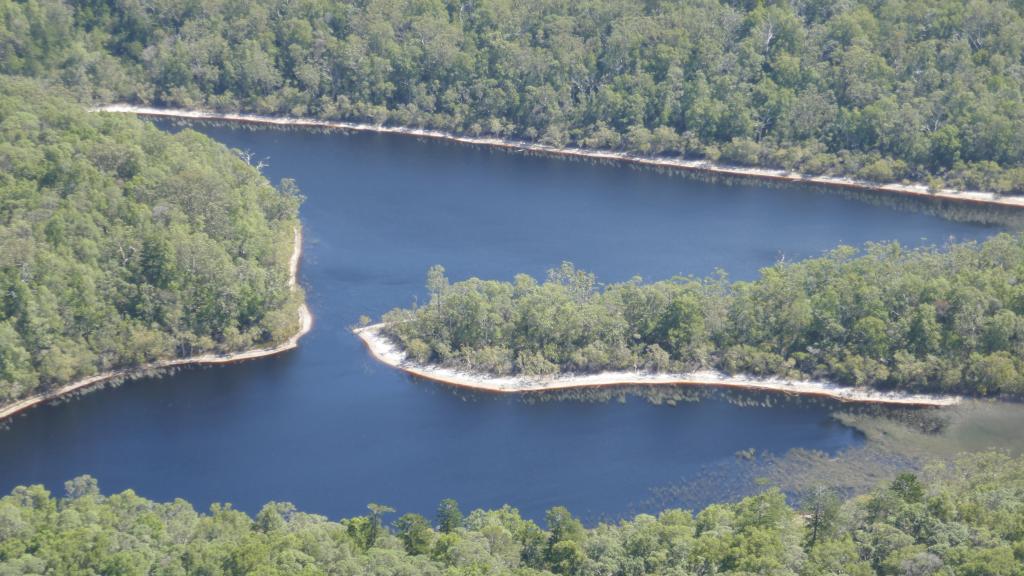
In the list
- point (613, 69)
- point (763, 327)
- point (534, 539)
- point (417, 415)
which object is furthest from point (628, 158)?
point (534, 539)

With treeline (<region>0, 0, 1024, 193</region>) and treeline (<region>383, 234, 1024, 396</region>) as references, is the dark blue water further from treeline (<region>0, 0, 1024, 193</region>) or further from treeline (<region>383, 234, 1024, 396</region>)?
treeline (<region>0, 0, 1024, 193</region>)

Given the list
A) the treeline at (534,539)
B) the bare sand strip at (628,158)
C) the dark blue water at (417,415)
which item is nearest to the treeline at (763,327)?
the dark blue water at (417,415)

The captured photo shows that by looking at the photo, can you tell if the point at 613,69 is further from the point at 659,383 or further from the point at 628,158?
the point at 659,383

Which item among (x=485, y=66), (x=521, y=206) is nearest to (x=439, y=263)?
(x=521, y=206)

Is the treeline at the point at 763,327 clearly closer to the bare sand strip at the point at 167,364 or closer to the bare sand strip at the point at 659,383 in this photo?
the bare sand strip at the point at 659,383

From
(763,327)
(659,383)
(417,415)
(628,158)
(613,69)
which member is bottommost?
(417,415)

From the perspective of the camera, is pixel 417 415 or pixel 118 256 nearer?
pixel 417 415
